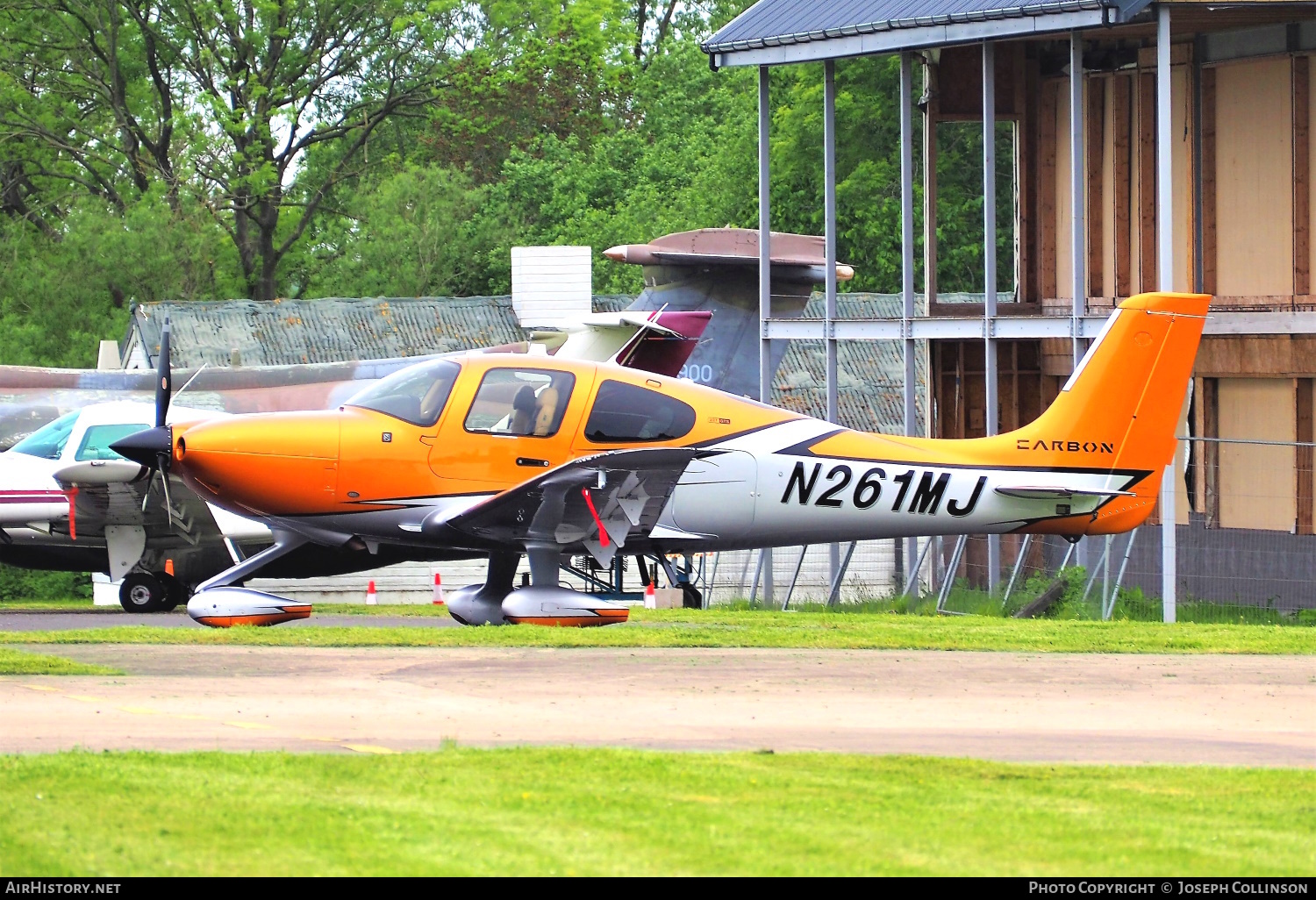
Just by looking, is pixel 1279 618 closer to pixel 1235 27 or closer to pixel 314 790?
pixel 1235 27

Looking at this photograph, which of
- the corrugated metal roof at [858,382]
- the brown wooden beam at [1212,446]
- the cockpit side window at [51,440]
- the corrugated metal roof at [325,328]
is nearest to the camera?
the cockpit side window at [51,440]

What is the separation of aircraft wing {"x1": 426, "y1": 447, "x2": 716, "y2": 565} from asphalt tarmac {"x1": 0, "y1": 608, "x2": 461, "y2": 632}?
2494 mm

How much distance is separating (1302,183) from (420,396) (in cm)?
1161

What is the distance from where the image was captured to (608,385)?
49.9 feet

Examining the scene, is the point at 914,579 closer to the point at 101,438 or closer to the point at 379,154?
the point at 101,438

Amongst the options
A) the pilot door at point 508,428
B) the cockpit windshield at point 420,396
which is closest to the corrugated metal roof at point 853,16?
the pilot door at point 508,428

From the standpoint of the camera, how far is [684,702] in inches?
412

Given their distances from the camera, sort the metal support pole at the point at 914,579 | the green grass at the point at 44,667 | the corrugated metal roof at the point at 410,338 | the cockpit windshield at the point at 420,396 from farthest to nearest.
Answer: the corrugated metal roof at the point at 410,338, the metal support pole at the point at 914,579, the cockpit windshield at the point at 420,396, the green grass at the point at 44,667

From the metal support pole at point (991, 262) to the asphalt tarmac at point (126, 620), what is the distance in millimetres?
6455

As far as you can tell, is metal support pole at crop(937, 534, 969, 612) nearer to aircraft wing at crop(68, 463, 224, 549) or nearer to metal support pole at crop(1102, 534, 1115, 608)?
metal support pole at crop(1102, 534, 1115, 608)

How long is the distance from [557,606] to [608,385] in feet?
6.20

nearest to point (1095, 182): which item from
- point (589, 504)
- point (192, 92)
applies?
point (589, 504)

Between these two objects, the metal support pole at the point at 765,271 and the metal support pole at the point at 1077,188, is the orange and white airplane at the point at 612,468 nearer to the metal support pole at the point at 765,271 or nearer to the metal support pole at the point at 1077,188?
the metal support pole at the point at 1077,188

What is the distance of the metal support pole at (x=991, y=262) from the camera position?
20734 mm
